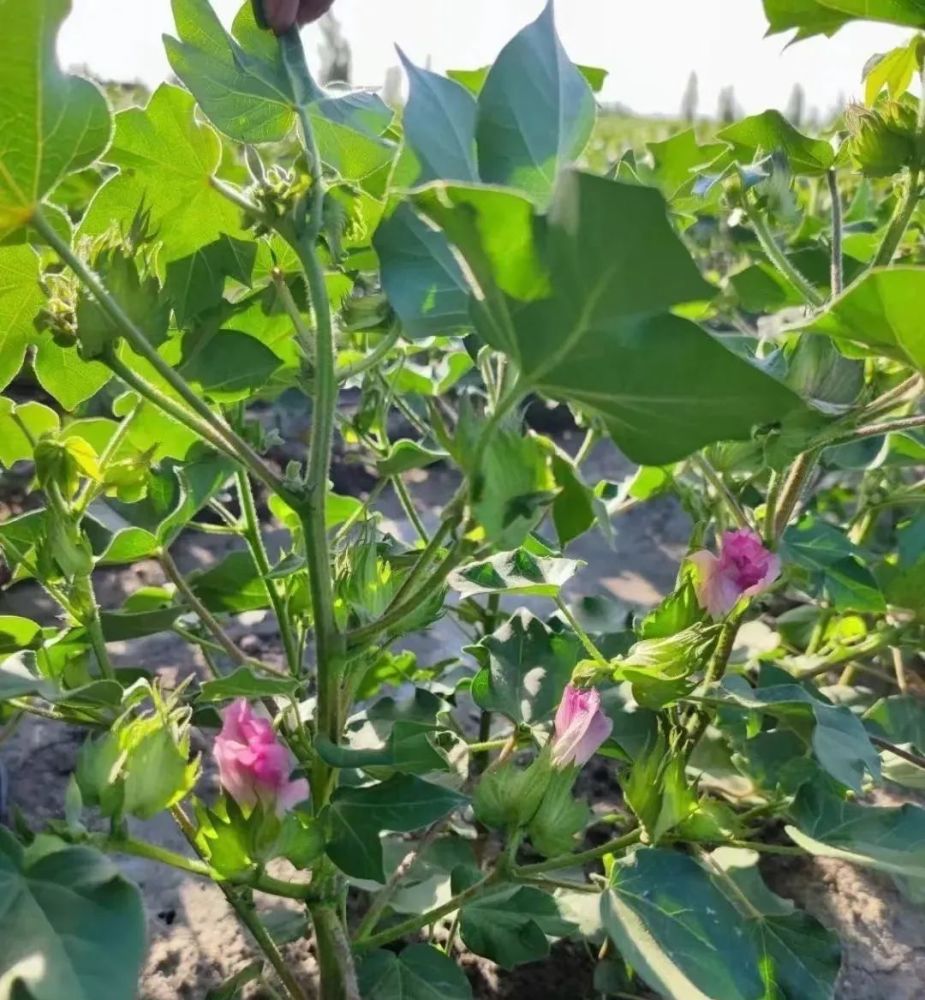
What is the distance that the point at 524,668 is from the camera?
0.71m

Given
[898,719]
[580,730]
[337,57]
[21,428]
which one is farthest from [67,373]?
[337,57]

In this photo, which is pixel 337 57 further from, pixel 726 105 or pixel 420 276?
pixel 420 276

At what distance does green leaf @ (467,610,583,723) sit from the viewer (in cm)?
69

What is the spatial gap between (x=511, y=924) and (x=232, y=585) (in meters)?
0.36

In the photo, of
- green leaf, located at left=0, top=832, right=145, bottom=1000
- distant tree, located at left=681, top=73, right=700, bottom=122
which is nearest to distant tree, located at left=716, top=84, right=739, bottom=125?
distant tree, located at left=681, top=73, right=700, bottom=122

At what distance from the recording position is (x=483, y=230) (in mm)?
365

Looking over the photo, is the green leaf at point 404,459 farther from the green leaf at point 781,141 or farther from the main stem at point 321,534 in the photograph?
the green leaf at point 781,141

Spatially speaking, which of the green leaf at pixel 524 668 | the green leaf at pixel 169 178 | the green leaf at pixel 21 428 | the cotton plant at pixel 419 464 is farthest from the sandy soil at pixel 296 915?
the green leaf at pixel 169 178

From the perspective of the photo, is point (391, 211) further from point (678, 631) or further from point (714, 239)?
point (714, 239)

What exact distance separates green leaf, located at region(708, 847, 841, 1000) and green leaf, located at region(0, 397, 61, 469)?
582 millimetres

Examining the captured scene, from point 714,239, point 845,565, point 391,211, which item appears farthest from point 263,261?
point 714,239

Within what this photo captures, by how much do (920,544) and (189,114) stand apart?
0.78 metres

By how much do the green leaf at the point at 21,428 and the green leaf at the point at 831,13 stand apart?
0.57 meters

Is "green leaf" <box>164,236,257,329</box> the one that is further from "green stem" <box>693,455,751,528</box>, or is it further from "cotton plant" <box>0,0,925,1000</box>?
"green stem" <box>693,455,751,528</box>
